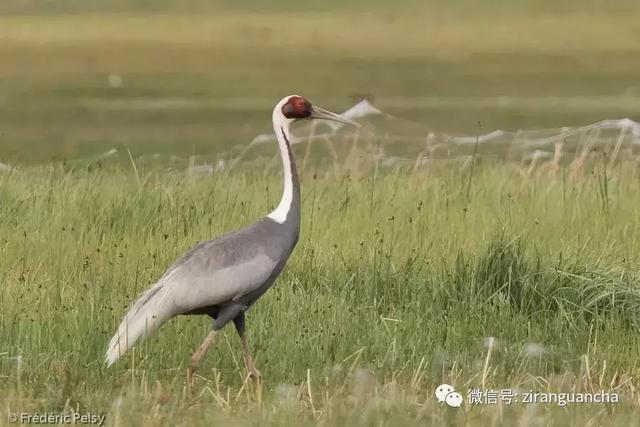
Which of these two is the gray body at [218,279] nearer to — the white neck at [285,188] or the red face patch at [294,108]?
the white neck at [285,188]

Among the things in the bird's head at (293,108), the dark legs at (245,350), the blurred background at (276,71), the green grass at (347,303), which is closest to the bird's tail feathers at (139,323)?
the green grass at (347,303)

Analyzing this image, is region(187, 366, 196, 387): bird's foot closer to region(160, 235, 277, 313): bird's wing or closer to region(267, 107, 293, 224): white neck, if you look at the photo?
region(160, 235, 277, 313): bird's wing

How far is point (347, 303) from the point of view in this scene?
6.78m

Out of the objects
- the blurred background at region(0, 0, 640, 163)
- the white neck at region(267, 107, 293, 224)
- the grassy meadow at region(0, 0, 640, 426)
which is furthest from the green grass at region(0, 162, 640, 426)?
the blurred background at region(0, 0, 640, 163)

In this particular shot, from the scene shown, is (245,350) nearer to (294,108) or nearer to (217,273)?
(217,273)

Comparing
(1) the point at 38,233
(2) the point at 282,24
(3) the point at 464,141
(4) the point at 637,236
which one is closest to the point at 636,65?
(2) the point at 282,24

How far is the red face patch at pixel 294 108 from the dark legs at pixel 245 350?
860mm

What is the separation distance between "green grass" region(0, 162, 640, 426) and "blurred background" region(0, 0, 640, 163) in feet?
16.3

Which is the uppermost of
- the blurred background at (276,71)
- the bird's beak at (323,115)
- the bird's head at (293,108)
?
the bird's head at (293,108)

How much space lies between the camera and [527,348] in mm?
→ 6223

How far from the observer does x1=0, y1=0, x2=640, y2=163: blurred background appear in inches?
604

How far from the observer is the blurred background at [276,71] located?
15.3 m

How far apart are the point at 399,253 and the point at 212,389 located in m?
1.99

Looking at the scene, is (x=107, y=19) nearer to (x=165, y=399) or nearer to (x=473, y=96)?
(x=473, y=96)
